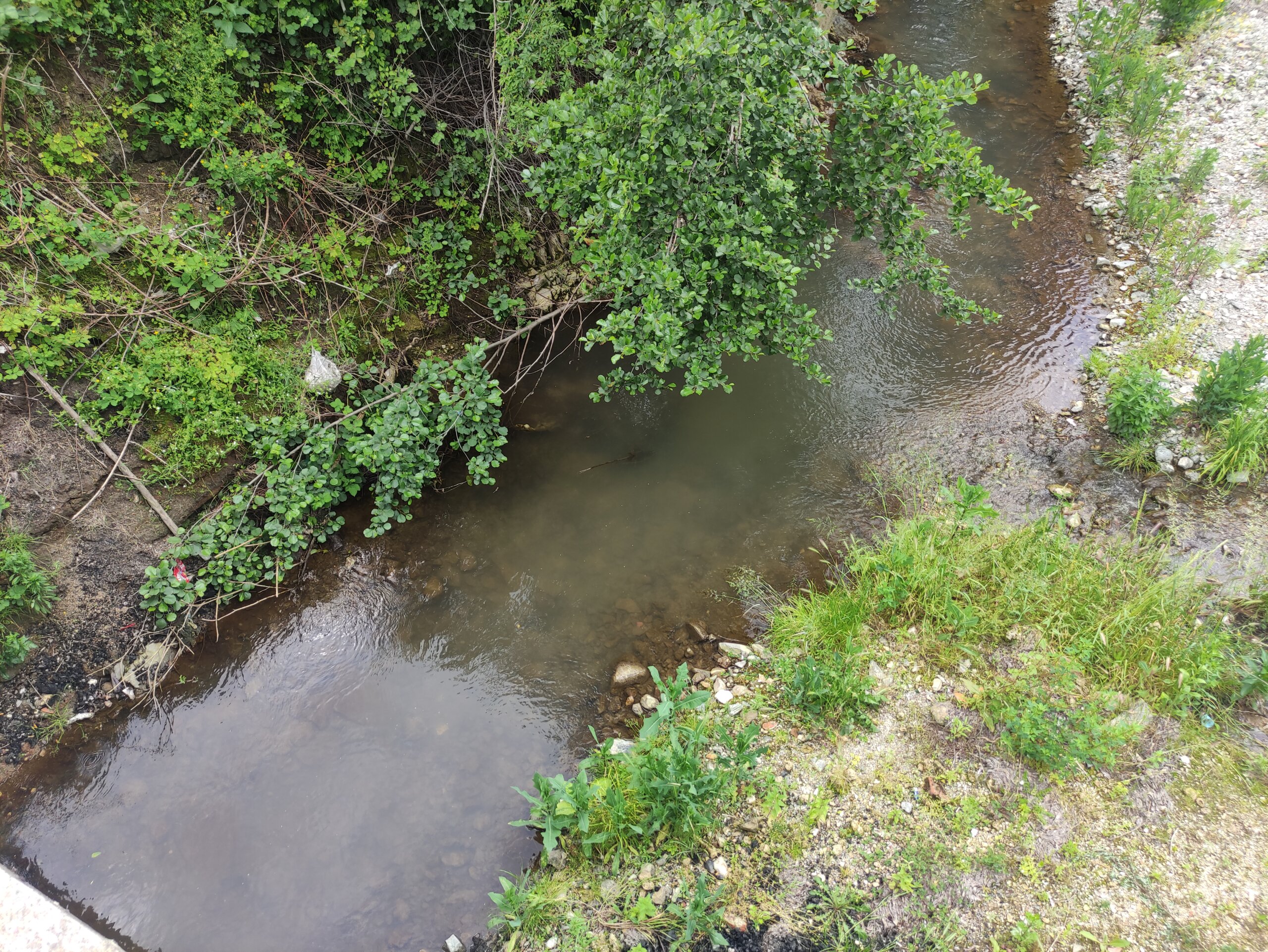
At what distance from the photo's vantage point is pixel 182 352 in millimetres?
4113

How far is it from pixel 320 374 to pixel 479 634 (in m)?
2.19

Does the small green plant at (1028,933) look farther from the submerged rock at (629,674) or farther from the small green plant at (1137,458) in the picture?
the small green plant at (1137,458)

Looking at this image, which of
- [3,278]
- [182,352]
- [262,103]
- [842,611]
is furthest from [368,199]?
[842,611]

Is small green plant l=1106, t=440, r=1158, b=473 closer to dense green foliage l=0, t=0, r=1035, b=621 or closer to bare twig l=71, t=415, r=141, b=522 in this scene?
dense green foliage l=0, t=0, r=1035, b=621

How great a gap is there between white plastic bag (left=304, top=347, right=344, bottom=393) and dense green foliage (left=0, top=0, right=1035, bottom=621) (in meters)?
0.10

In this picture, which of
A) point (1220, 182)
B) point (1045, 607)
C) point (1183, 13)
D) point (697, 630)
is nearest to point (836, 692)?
point (697, 630)

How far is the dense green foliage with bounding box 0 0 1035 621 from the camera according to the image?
3.33 metres

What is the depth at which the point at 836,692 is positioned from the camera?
11.1ft

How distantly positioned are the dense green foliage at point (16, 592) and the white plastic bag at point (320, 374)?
1.79 metres

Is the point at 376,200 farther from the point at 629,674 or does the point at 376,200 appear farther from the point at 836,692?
the point at 836,692

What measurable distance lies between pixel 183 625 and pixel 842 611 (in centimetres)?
418

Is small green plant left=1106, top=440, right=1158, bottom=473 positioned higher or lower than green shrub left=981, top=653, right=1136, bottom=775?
higher

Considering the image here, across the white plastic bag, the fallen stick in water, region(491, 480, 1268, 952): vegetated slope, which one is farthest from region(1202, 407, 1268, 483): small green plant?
the white plastic bag

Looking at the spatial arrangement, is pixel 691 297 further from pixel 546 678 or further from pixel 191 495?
pixel 191 495
